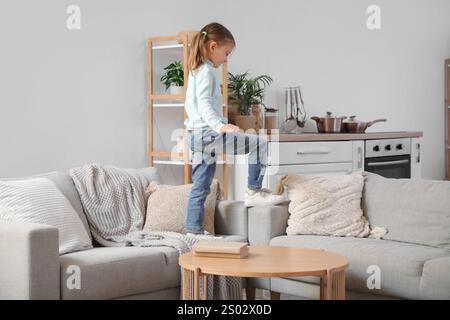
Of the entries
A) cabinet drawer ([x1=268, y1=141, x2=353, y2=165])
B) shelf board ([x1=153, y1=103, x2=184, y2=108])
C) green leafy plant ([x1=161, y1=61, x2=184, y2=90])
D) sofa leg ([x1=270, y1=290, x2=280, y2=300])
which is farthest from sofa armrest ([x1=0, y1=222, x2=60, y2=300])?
Answer: cabinet drawer ([x1=268, y1=141, x2=353, y2=165])

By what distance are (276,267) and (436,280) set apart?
72 centimetres

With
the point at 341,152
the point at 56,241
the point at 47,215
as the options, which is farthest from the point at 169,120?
the point at 56,241

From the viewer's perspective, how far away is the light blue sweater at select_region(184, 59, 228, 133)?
3900mm

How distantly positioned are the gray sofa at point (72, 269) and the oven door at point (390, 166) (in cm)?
261

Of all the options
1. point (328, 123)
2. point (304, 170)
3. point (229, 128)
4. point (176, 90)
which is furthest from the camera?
point (328, 123)

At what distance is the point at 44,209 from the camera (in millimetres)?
3518

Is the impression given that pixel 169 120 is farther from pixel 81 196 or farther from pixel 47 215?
pixel 47 215

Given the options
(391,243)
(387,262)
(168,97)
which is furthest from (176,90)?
(387,262)

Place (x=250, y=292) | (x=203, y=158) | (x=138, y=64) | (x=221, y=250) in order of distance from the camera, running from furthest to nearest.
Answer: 1. (x=138, y=64)
2. (x=203, y=158)
3. (x=250, y=292)
4. (x=221, y=250)

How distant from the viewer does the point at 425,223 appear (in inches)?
145

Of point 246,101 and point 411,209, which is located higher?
point 246,101

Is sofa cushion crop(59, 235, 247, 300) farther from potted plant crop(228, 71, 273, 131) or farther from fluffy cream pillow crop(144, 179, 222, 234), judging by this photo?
potted plant crop(228, 71, 273, 131)

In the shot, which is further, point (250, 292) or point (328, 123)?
point (328, 123)

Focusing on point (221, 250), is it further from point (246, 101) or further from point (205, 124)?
point (246, 101)
